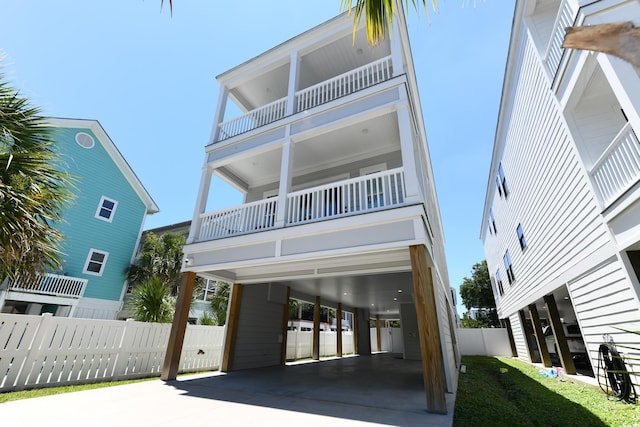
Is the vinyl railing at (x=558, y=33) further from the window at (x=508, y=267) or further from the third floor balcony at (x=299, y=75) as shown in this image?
the window at (x=508, y=267)

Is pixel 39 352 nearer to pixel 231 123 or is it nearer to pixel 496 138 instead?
pixel 231 123

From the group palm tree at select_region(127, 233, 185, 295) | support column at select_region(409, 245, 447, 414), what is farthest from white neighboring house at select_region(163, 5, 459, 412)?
palm tree at select_region(127, 233, 185, 295)

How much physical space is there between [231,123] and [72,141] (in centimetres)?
1116

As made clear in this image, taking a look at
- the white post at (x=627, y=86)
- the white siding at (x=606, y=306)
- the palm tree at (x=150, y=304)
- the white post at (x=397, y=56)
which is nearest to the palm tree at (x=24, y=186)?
the palm tree at (x=150, y=304)

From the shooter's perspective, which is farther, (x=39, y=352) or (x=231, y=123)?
(x=231, y=123)

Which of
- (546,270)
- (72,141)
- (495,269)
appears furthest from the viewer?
(495,269)

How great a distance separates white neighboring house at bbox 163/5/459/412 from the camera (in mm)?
5543

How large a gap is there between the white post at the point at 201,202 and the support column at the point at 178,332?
108cm

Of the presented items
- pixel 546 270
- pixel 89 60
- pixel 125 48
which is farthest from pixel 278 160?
pixel 546 270

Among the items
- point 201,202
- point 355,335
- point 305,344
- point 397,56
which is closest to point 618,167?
point 397,56

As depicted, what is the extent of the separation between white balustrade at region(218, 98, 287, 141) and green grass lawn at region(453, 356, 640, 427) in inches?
330

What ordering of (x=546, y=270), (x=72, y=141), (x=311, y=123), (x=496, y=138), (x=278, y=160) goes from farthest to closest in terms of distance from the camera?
(x=72, y=141) → (x=496, y=138) → (x=278, y=160) → (x=546, y=270) → (x=311, y=123)

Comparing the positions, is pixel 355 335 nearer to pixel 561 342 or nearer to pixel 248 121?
pixel 561 342

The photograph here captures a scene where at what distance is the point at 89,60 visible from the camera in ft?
30.2
